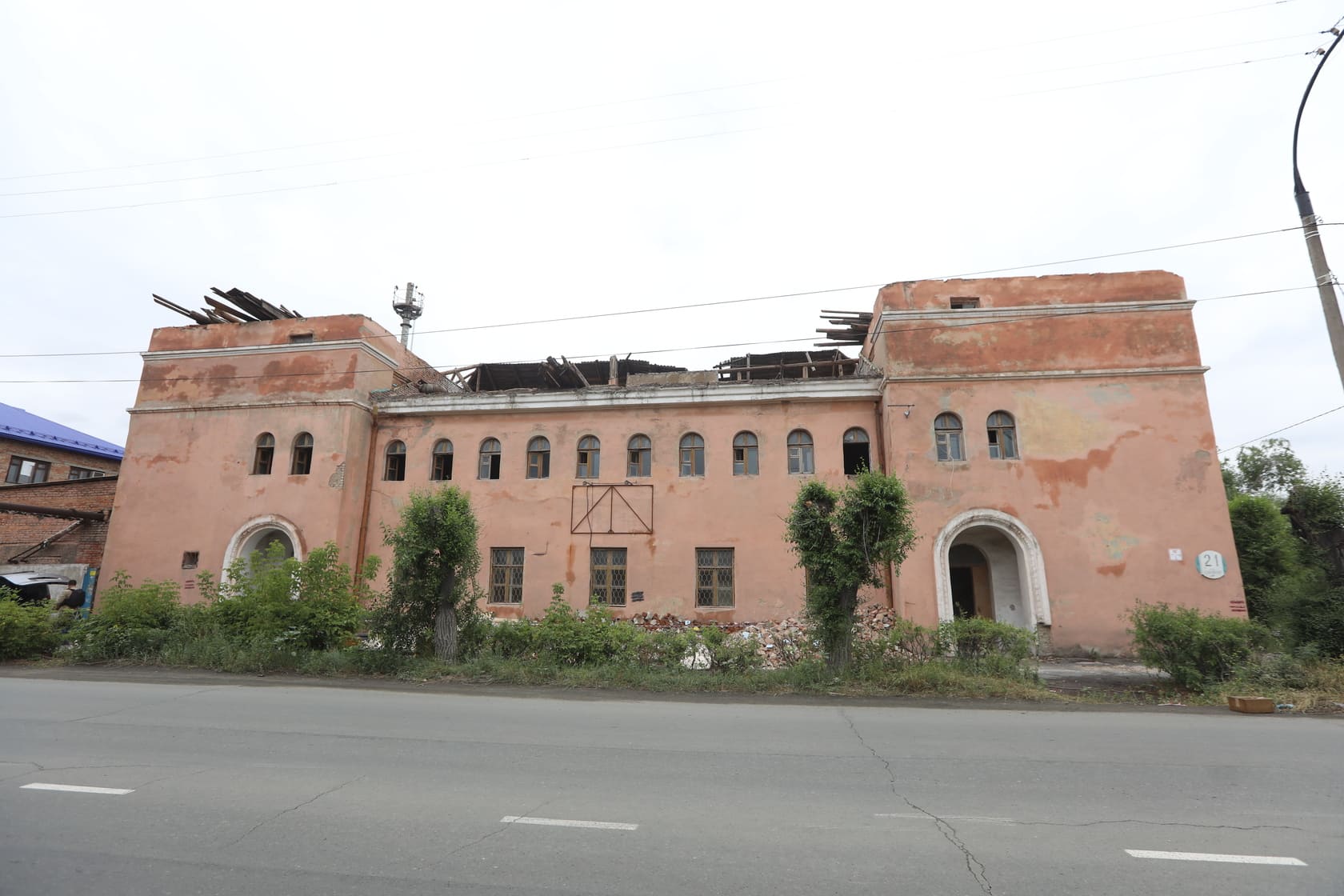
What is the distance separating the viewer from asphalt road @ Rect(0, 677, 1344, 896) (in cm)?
374

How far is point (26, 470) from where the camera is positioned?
27844mm

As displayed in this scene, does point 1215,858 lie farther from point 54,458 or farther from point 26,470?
point 54,458

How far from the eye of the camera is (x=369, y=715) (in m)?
8.61

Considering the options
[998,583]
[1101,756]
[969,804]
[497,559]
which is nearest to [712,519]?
[497,559]

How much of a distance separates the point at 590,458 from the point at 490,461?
3376 millimetres

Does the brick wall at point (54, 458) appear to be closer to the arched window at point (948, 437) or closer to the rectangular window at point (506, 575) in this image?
the rectangular window at point (506, 575)

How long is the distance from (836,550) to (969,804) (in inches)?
260

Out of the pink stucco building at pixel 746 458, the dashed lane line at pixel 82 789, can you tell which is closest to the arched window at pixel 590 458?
the pink stucco building at pixel 746 458

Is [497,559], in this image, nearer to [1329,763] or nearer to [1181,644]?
[1181,644]

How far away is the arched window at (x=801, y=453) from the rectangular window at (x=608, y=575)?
5.79 m

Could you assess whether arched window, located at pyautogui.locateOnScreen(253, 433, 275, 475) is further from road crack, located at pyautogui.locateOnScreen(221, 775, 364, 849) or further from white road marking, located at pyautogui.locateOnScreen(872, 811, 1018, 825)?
white road marking, located at pyautogui.locateOnScreen(872, 811, 1018, 825)

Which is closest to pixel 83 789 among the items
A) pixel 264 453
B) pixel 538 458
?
pixel 538 458

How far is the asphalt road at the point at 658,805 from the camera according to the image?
3742 mm

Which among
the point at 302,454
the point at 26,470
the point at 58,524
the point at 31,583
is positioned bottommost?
the point at 31,583
